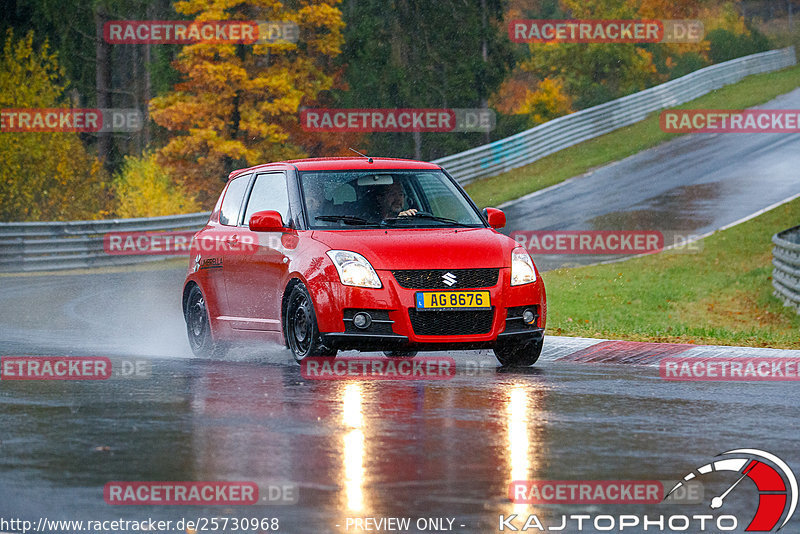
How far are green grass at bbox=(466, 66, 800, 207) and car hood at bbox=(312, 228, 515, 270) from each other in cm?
2524

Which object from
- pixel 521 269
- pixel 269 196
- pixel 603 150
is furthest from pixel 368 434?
pixel 603 150

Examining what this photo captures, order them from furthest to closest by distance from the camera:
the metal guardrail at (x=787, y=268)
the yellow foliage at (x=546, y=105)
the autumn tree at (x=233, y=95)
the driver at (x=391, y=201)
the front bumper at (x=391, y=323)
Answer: the yellow foliage at (x=546, y=105) → the autumn tree at (x=233, y=95) → the metal guardrail at (x=787, y=268) → the driver at (x=391, y=201) → the front bumper at (x=391, y=323)

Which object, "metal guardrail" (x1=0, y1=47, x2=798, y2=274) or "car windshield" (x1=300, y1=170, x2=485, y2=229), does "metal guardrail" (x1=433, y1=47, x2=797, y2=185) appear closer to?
"metal guardrail" (x1=0, y1=47, x2=798, y2=274)

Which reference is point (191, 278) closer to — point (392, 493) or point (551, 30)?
point (392, 493)

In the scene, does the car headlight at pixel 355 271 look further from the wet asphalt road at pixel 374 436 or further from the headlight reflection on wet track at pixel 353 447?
the headlight reflection on wet track at pixel 353 447

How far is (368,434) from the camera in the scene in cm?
862

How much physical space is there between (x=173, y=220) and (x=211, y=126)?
10.4 metres

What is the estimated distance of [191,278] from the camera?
14.6 metres

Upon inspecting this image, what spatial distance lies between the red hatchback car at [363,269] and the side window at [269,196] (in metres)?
0.01

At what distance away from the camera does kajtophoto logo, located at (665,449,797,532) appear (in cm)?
661

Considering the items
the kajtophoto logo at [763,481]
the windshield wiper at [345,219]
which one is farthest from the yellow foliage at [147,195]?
the kajtophoto logo at [763,481]

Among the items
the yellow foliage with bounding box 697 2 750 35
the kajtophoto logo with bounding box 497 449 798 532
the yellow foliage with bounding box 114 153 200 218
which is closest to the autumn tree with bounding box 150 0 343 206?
the yellow foliage with bounding box 114 153 200 218

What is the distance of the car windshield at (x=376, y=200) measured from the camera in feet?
41.7

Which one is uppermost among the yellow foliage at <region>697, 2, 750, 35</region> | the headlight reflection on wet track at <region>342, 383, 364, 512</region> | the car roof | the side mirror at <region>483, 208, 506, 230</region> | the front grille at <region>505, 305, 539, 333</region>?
the yellow foliage at <region>697, 2, 750, 35</region>
